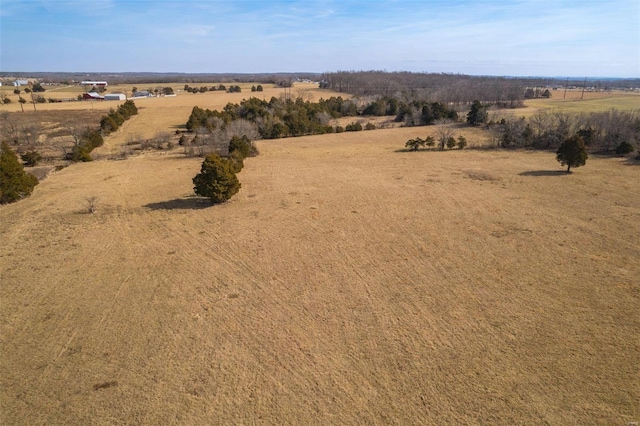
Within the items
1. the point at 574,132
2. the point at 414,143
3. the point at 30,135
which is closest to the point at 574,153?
the point at 574,132

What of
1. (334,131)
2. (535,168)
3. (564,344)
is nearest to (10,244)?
(564,344)

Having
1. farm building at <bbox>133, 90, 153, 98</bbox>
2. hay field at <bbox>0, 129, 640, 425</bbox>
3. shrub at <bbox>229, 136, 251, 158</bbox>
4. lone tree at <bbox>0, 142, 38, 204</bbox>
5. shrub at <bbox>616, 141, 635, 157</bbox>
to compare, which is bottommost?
hay field at <bbox>0, 129, 640, 425</bbox>

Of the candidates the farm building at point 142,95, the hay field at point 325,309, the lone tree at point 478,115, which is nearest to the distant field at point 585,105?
the lone tree at point 478,115

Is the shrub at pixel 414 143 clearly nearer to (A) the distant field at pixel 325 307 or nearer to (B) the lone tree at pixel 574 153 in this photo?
(B) the lone tree at pixel 574 153

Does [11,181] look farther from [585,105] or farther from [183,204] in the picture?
[585,105]

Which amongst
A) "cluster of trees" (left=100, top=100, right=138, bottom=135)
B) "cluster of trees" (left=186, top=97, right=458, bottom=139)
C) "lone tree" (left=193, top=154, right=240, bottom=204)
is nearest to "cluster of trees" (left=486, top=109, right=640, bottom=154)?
"cluster of trees" (left=186, top=97, right=458, bottom=139)

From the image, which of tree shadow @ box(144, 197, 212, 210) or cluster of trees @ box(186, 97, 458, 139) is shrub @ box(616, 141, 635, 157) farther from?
tree shadow @ box(144, 197, 212, 210)
